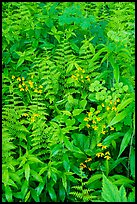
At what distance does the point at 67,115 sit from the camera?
11.8 ft

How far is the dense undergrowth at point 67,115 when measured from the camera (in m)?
3.22

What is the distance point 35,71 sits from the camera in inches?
166

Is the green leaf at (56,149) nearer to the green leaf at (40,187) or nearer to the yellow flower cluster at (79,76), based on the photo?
the green leaf at (40,187)

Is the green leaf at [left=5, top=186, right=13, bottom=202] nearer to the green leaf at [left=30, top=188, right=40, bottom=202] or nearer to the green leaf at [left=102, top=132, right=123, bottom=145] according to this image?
the green leaf at [left=30, top=188, right=40, bottom=202]

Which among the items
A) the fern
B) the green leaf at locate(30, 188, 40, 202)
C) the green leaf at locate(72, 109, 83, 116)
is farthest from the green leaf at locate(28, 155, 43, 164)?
the green leaf at locate(72, 109, 83, 116)

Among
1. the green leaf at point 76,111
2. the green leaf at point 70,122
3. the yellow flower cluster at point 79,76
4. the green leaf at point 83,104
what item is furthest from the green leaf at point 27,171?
the yellow flower cluster at point 79,76

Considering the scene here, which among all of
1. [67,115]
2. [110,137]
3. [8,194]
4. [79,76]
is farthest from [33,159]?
[79,76]

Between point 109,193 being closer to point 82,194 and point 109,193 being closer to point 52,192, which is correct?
point 82,194

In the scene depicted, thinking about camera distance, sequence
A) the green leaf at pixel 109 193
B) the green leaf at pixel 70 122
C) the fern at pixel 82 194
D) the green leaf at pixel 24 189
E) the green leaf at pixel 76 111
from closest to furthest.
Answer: the green leaf at pixel 109 193 < the fern at pixel 82 194 < the green leaf at pixel 24 189 < the green leaf at pixel 70 122 < the green leaf at pixel 76 111

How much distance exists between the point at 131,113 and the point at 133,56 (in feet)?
3.09

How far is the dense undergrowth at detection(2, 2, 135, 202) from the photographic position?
3217 millimetres

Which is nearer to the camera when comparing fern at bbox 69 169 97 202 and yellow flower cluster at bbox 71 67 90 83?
fern at bbox 69 169 97 202

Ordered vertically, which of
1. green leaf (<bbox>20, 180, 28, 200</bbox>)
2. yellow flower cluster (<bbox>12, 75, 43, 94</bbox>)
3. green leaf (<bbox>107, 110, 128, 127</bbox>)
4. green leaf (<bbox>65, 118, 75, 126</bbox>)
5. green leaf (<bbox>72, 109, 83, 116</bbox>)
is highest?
yellow flower cluster (<bbox>12, 75, 43, 94</bbox>)

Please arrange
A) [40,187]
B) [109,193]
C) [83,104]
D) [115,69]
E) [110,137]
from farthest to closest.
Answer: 1. [83,104]
2. [115,69]
3. [110,137]
4. [40,187]
5. [109,193]
